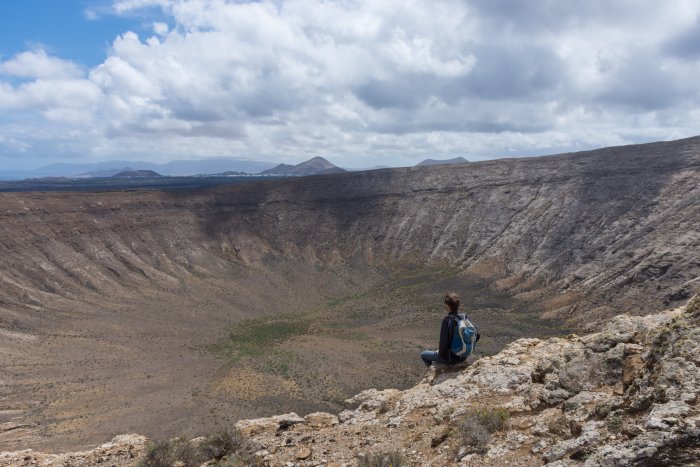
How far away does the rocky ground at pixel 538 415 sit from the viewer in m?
5.15

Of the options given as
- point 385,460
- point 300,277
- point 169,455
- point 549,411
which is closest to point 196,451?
point 169,455

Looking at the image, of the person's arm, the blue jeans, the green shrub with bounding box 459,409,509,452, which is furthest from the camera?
the blue jeans

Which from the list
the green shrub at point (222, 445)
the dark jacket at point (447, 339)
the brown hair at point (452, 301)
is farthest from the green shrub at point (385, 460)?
the green shrub at point (222, 445)

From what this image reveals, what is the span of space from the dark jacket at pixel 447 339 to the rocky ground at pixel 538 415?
342mm

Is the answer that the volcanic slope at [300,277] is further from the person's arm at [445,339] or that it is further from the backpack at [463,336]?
the backpack at [463,336]

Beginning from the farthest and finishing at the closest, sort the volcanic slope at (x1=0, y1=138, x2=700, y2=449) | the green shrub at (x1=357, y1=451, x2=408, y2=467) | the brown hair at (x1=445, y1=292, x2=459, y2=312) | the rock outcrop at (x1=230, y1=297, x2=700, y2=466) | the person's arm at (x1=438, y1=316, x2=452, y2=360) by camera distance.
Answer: the volcanic slope at (x1=0, y1=138, x2=700, y2=449)
the person's arm at (x1=438, y1=316, x2=452, y2=360)
the brown hair at (x1=445, y1=292, x2=459, y2=312)
the green shrub at (x1=357, y1=451, x2=408, y2=467)
the rock outcrop at (x1=230, y1=297, x2=700, y2=466)

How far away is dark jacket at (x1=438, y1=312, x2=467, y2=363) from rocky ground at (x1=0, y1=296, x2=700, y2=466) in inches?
13.5

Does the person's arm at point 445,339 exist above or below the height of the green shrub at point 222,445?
above

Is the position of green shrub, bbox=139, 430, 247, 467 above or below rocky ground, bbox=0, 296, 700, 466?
below

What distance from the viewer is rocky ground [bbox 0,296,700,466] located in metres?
5.15

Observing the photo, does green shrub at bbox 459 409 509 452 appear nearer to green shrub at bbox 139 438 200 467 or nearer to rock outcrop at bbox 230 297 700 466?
rock outcrop at bbox 230 297 700 466

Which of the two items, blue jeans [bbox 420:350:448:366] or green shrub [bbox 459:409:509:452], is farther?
blue jeans [bbox 420:350:448:366]

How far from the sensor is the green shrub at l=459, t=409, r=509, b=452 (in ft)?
22.8

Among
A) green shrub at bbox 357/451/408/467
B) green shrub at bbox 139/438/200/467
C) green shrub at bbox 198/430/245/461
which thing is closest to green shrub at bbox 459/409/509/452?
green shrub at bbox 357/451/408/467
